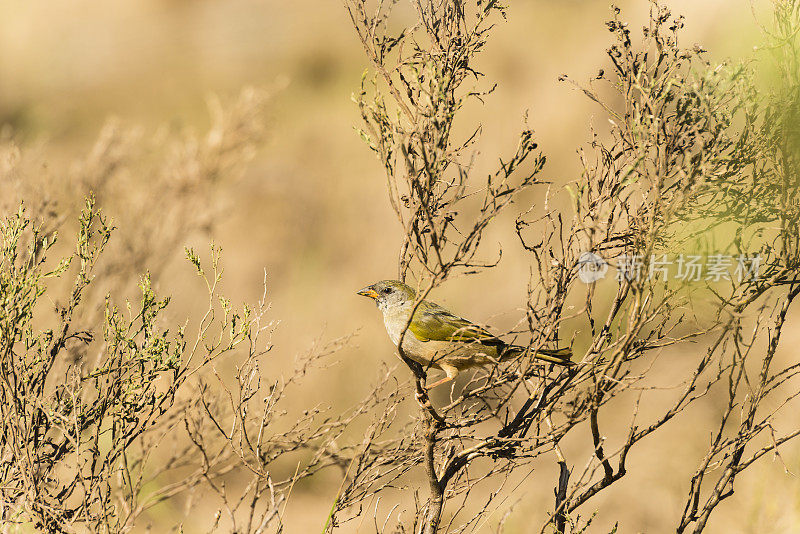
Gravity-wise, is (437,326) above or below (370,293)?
below

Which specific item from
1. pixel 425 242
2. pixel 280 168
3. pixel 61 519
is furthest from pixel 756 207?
pixel 280 168

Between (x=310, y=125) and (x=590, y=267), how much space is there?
40.6 ft

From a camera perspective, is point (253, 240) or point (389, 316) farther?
point (253, 240)

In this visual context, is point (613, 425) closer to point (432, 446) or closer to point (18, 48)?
point (432, 446)

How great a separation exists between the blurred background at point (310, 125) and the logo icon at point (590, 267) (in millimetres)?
5349

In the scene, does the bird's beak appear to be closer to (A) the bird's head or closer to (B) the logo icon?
(A) the bird's head

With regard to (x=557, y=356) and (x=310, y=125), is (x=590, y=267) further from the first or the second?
(x=310, y=125)

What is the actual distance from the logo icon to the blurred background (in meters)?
5.35

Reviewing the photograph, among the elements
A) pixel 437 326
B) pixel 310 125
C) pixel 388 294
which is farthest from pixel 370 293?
pixel 310 125

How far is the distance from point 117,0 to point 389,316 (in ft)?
47.6

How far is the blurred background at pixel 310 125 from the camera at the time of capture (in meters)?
9.98

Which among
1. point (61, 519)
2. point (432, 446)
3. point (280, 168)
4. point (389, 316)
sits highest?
point (280, 168)

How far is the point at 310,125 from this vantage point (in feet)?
48.9

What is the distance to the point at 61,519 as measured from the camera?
10.2ft
